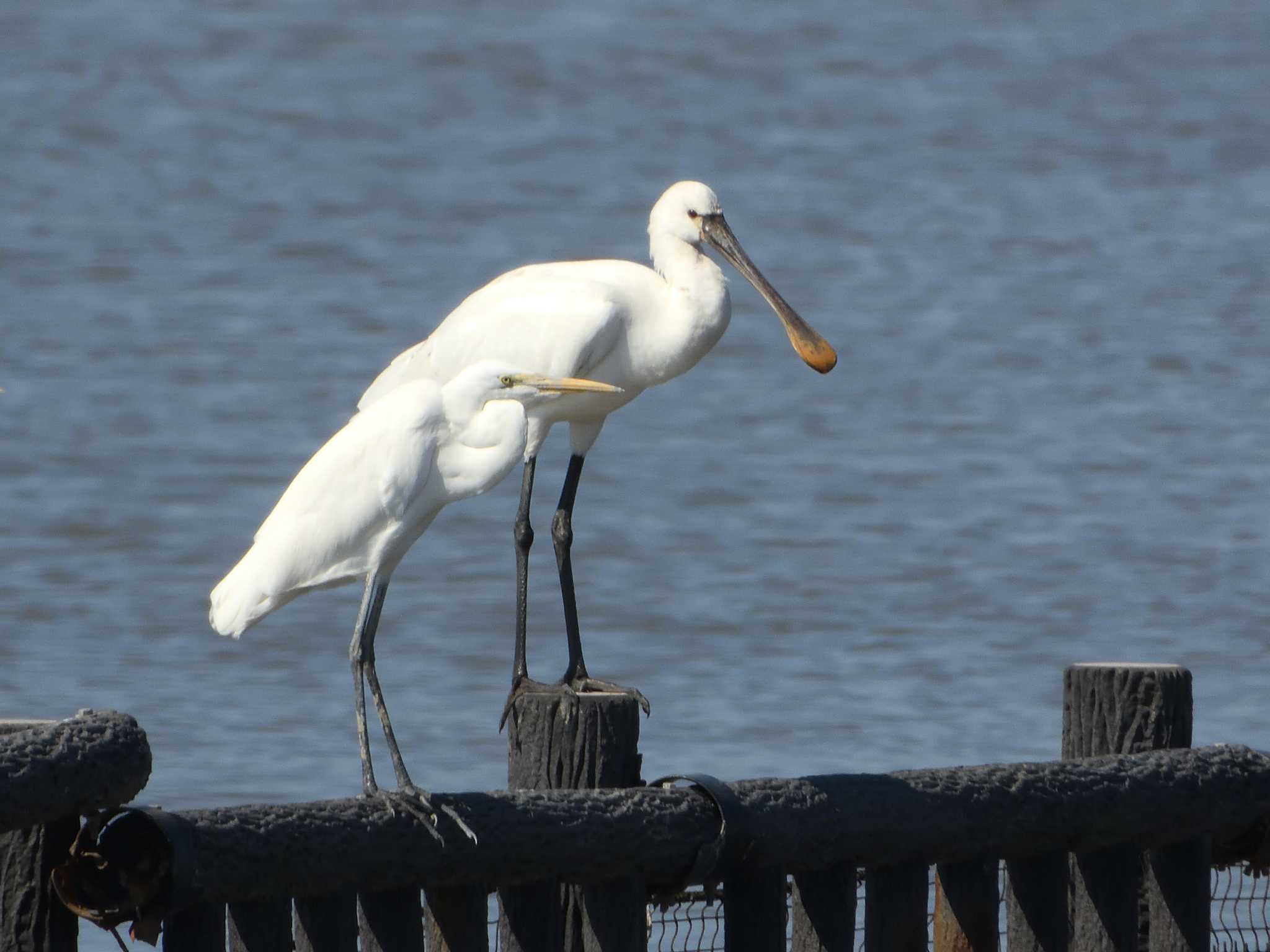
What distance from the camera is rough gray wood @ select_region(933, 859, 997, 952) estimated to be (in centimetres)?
381

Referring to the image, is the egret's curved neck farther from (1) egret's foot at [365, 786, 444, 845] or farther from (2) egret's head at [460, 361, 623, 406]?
(1) egret's foot at [365, 786, 444, 845]

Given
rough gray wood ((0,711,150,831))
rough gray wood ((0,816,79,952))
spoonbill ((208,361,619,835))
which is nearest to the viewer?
rough gray wood ((0,711,150,831))

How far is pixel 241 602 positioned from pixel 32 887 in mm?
1033

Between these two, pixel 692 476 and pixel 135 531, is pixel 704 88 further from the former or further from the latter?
pixel 135 531

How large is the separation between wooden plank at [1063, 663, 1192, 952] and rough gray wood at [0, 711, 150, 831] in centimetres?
168

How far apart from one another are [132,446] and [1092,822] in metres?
9.04

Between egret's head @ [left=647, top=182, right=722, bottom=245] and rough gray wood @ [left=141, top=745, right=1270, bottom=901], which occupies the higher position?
egret's head @ [left=647, top=182, right=722, bottom=245]

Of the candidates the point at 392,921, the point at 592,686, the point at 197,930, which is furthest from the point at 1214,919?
the point at 197,930

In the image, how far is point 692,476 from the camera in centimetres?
1190

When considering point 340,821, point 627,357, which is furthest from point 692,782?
point 627,357

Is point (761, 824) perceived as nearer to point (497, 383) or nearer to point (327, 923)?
point (327, 923)

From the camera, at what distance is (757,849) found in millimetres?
3488

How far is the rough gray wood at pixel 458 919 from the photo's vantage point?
336 cm

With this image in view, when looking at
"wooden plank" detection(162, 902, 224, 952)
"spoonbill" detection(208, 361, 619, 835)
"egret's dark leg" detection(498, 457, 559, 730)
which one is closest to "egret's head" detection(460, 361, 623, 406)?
"spoonbill" detection(208, 361, 619, 835)
